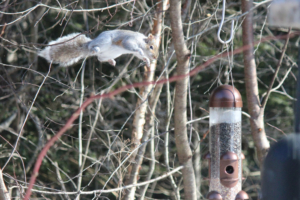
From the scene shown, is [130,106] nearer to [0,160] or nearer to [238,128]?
[0,160]

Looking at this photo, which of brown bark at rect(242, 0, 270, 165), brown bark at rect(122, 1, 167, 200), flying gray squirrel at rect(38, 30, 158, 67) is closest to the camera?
flying gray squirrel at rect(38, 30, 158, 67)

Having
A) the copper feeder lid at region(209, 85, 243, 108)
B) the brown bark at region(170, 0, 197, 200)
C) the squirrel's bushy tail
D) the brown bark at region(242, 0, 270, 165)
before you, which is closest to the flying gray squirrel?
the squirrel's bushy tail

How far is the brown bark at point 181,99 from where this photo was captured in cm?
166

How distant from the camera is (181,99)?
1.83 m

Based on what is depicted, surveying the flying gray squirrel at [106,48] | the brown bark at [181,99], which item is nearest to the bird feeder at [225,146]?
the brown bark at [181,99]

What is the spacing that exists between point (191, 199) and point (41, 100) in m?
2.04

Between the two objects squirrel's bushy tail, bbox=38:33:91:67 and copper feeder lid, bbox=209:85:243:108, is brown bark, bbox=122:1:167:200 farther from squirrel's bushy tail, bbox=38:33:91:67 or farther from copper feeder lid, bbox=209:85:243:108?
copper feeder lid, bbox=209:85:243:108

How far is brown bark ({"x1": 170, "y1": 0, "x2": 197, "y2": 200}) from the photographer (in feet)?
5.45

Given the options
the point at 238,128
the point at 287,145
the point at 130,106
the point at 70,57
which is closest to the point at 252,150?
the point at 130,106

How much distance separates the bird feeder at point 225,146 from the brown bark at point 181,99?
142mm

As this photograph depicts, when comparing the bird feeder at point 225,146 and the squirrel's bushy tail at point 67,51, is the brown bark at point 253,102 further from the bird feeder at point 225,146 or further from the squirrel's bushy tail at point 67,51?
the squirrel's bushy tail at point 67,51

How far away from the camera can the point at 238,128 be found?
184 cm

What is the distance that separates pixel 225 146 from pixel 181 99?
289mm

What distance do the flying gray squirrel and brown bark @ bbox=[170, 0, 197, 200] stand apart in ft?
0.52
